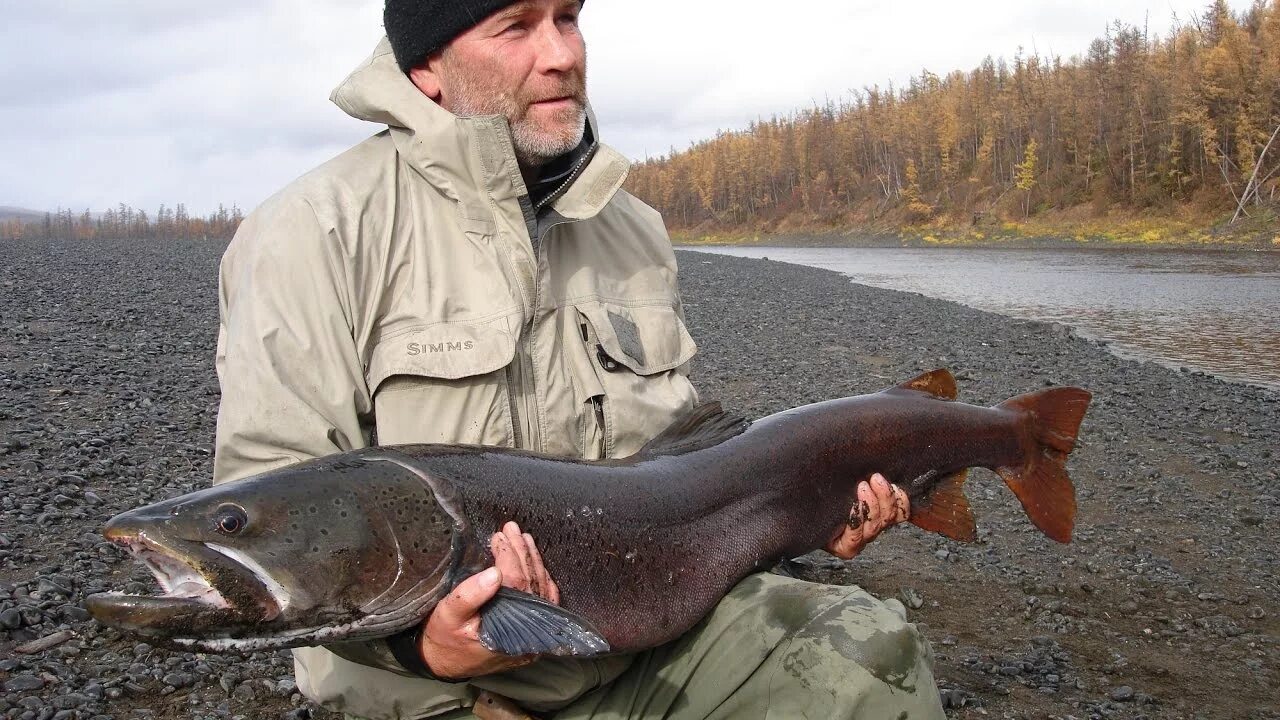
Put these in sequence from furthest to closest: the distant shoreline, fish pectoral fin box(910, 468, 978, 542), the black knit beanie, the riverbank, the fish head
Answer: the riverbank, the distant shoreline, fish pectoral fin box(910, 468, 978, 542), the black knit beanie, the fish head

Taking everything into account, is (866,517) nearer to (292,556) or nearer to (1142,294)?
(292,556)

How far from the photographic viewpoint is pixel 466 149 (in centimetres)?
273

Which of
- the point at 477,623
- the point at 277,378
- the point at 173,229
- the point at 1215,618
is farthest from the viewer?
the point at 173,229

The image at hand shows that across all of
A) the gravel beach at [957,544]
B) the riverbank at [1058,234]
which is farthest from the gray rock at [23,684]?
the riverbank at [1058,234]

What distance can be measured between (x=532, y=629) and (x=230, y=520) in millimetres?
685

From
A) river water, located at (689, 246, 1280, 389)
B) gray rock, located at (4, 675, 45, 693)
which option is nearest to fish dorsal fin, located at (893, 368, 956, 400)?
gray rock, located at (4, 675, 45, 693)

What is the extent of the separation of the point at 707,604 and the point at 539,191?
1373mm

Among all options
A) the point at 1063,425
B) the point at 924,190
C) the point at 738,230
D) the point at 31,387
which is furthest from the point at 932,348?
the point at 738,230

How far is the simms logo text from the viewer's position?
259 cm

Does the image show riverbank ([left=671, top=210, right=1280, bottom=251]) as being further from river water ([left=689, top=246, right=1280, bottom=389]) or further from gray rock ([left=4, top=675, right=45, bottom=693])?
gray rock ([left=4, top=675, right=45, bottom=693])

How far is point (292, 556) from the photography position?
6.73 feet

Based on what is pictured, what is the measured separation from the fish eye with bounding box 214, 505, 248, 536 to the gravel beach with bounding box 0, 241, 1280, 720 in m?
2.01

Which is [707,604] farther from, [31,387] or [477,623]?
[31,387]

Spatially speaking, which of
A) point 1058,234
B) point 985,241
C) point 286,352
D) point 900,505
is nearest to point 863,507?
point 900,505
